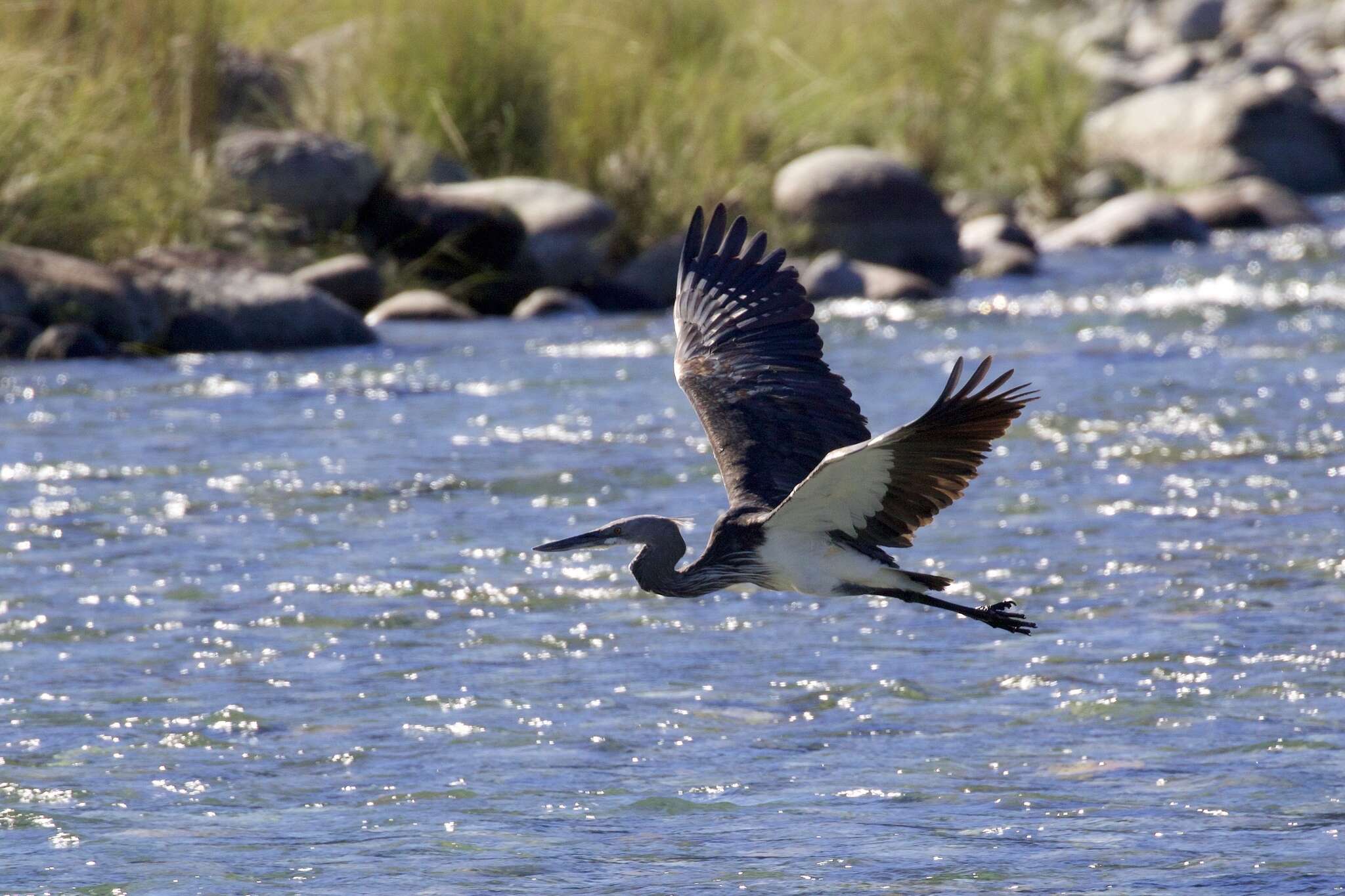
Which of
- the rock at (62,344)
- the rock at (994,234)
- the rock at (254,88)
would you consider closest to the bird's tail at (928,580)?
the rock at (62,344)

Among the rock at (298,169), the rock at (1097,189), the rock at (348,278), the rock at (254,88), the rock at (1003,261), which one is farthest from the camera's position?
the rock at (1097,189)

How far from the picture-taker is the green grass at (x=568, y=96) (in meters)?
12.8

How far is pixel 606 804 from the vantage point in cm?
499

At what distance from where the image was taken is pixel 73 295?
11.7 m

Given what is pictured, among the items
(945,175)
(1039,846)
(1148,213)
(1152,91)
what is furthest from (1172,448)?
(1152,91)

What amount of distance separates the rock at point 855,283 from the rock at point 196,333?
401cm

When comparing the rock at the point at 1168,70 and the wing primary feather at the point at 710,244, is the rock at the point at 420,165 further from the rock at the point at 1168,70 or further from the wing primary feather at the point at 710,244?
the rock at the point at 1168,70

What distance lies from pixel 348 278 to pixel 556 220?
1437 mm

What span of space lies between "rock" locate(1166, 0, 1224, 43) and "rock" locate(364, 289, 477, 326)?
25724mm

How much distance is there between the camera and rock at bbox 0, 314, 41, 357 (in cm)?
1151

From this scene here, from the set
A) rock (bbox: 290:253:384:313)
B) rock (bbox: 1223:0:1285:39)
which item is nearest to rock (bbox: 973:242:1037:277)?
rock (bbox: 290:253:384:313)

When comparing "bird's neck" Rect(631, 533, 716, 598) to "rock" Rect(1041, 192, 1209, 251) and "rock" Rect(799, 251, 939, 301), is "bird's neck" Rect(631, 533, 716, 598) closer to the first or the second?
"rock" Rect(799, 251, 939, 301)

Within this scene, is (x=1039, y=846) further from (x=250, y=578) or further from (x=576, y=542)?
(x=250, y=578)

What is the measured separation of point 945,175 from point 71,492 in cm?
1124
